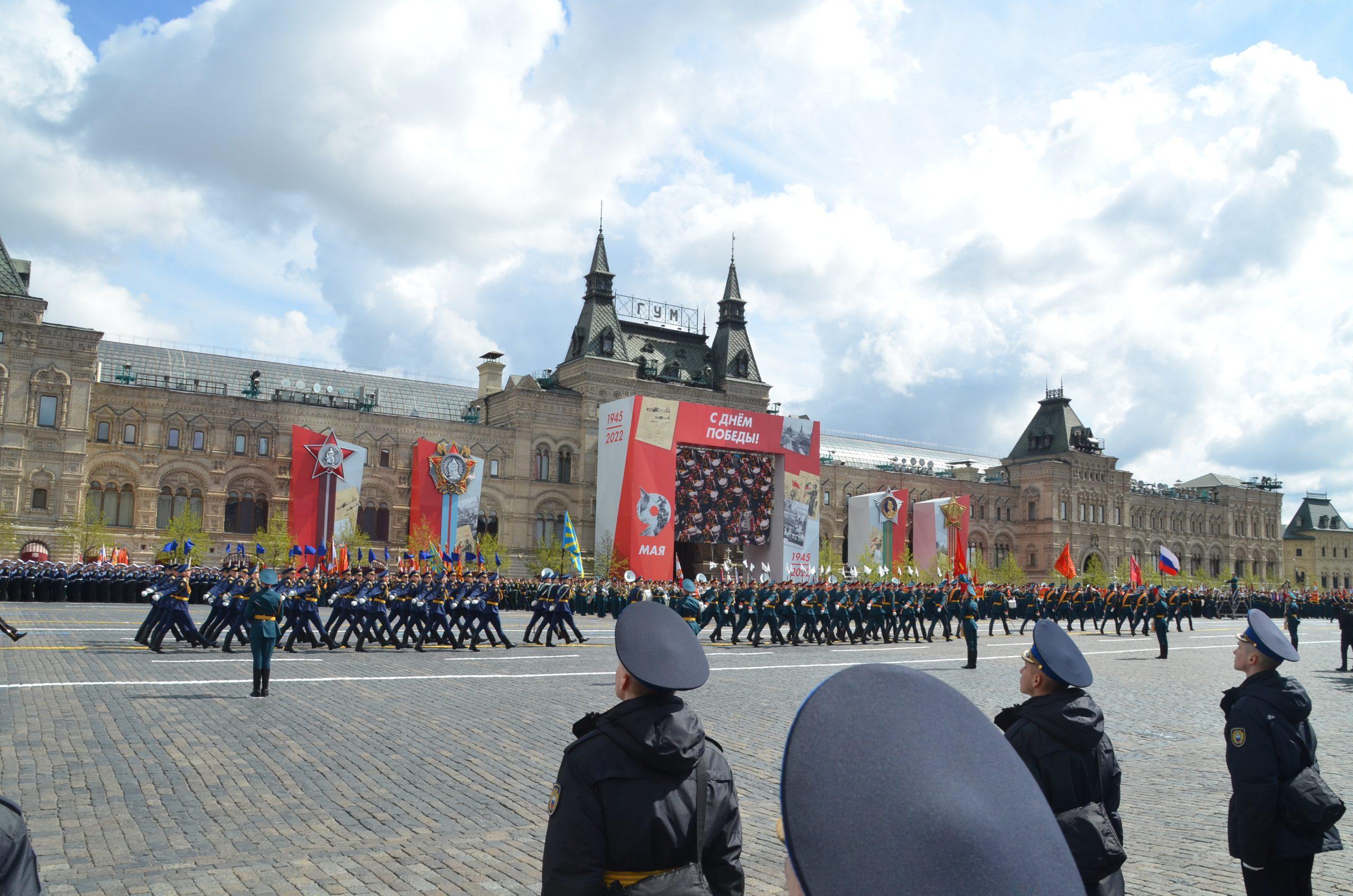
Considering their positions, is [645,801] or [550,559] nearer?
[645,801]

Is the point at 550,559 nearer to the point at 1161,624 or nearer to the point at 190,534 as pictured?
the point at 190,534

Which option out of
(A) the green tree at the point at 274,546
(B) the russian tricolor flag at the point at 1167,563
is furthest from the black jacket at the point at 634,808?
(A) the green tree at the point at 274,546

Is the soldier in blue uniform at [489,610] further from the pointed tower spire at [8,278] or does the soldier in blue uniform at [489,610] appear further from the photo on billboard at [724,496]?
the pointed tower spire at [8,278]

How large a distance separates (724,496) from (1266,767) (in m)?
47.1

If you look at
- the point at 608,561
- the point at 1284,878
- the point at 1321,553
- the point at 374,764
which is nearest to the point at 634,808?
the point at 1284,878

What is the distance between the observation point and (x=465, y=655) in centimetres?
1883

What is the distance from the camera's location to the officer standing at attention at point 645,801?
111 inches

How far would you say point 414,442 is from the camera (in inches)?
2056

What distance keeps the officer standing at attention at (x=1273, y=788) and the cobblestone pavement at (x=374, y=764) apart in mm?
1528

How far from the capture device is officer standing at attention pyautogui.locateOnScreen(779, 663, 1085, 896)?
1.25m

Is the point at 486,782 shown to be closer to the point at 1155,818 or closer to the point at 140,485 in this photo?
the point at 1155,818

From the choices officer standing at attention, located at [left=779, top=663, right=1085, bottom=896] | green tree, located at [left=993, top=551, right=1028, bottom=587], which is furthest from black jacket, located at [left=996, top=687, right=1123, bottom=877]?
green tree, located at [left=993, top=551, right=1028, bottom=587]

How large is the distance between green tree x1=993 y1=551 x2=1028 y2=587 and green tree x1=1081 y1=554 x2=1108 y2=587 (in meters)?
4.12

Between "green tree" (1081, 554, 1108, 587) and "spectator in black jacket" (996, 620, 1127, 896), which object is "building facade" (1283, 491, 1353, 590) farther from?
"spectator in black jacket" (996, 620, 1127, 896)
